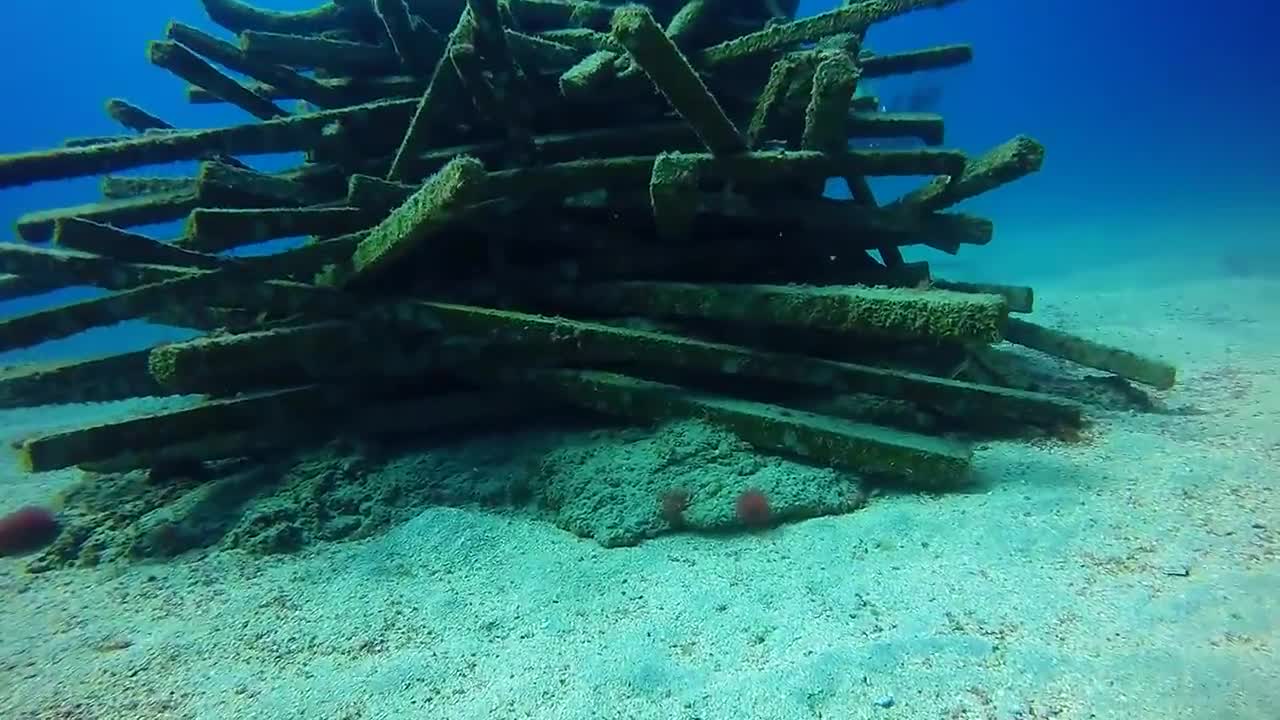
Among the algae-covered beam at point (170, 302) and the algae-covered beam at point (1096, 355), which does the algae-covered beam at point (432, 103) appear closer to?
the algae-covered beam at point (170, 302)

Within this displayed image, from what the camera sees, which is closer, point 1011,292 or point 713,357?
point 713,357

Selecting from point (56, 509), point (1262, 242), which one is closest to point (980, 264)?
point (1262, 242)

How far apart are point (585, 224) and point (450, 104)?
118cm

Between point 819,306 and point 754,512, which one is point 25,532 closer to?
point 754,512

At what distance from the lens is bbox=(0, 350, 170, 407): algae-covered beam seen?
4.25 m

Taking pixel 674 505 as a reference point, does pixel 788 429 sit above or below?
above

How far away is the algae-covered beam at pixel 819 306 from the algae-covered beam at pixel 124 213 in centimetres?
305

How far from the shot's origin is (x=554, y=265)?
4.59m

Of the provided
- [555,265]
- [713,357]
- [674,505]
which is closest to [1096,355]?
[713,357]

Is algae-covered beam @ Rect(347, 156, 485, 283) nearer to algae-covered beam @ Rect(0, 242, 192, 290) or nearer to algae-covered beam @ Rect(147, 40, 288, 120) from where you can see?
algae-covered beam @ Rect(0, 242, 192, 290)

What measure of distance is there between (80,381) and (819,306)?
4588mm

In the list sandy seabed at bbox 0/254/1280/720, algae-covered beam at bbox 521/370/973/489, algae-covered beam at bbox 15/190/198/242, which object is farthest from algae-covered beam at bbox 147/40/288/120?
sandy seabed at bbox 0/254/1280/720

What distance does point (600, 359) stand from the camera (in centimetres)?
413

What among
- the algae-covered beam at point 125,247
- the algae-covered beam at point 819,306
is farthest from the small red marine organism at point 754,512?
the algae-covered beam at point 125,247
